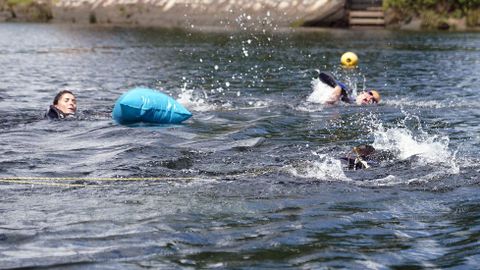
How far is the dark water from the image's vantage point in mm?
7230

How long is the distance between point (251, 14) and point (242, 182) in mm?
40897

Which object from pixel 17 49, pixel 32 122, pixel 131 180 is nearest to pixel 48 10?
pixel 17 49

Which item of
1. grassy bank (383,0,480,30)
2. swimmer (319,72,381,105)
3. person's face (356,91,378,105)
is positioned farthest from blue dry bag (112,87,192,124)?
grassy bank (383,0,480,30)

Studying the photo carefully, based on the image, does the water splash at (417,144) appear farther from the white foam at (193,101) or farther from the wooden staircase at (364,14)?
the wooden staircase at (364,14)

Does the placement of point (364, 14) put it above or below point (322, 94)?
above

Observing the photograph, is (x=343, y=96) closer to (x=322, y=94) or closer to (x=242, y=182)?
(x=322, y=94)

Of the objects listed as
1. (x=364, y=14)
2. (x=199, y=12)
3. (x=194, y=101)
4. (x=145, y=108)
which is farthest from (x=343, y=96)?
(x=199, y=12)

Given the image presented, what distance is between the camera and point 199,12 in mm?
51656

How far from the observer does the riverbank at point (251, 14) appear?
47.0 metres

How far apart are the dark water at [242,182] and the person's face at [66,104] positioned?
0.27 meters

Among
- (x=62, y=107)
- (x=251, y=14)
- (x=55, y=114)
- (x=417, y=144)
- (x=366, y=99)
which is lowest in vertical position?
(x=417, y=144)

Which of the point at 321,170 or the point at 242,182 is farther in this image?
the point at 321,170

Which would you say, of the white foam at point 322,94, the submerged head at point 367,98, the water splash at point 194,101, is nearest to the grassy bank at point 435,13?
the water splash at point 194,101

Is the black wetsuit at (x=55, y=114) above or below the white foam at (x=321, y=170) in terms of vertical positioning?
above
